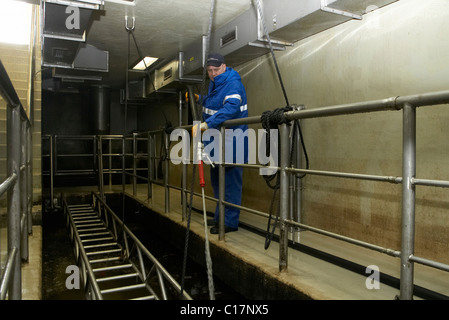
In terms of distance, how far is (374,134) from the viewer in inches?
99.6

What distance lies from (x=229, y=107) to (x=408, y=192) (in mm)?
1549

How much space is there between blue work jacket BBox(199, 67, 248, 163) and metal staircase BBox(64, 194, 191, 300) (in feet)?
3.30

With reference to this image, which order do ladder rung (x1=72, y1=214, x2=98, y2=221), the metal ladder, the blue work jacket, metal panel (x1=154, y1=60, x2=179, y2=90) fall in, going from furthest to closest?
metal panel (x1=154, y1=60, x2=179, y2=90), ladder rung (x1=72, y1=214, x2=98, y2=221), the blue work jacket, the metal ladder

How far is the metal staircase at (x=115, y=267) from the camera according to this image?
2.20 metres

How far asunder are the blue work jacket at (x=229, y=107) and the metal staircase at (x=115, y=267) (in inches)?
39.7

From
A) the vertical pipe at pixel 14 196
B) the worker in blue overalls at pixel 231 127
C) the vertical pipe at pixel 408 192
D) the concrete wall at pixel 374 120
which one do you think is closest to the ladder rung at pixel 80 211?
the worker in blue overalls at pixel 231 127

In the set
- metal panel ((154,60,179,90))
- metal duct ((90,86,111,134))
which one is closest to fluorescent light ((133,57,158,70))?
metal panel ((154,60,179,90))

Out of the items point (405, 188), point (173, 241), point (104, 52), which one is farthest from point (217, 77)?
point (104, 52)

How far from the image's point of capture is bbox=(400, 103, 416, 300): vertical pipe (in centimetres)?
128

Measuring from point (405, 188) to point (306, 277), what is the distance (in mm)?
799

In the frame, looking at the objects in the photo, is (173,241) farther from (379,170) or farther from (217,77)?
(379,170)

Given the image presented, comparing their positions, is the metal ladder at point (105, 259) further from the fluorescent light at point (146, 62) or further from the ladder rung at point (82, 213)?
the fluorescent light at point (146, 62)

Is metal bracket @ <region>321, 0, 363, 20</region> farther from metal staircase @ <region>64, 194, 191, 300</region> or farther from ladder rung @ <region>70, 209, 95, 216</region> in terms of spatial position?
ladder rung @ <region>70, 209, 95, 216</region>

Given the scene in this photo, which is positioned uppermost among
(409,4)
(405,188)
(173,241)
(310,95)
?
(409,4)
